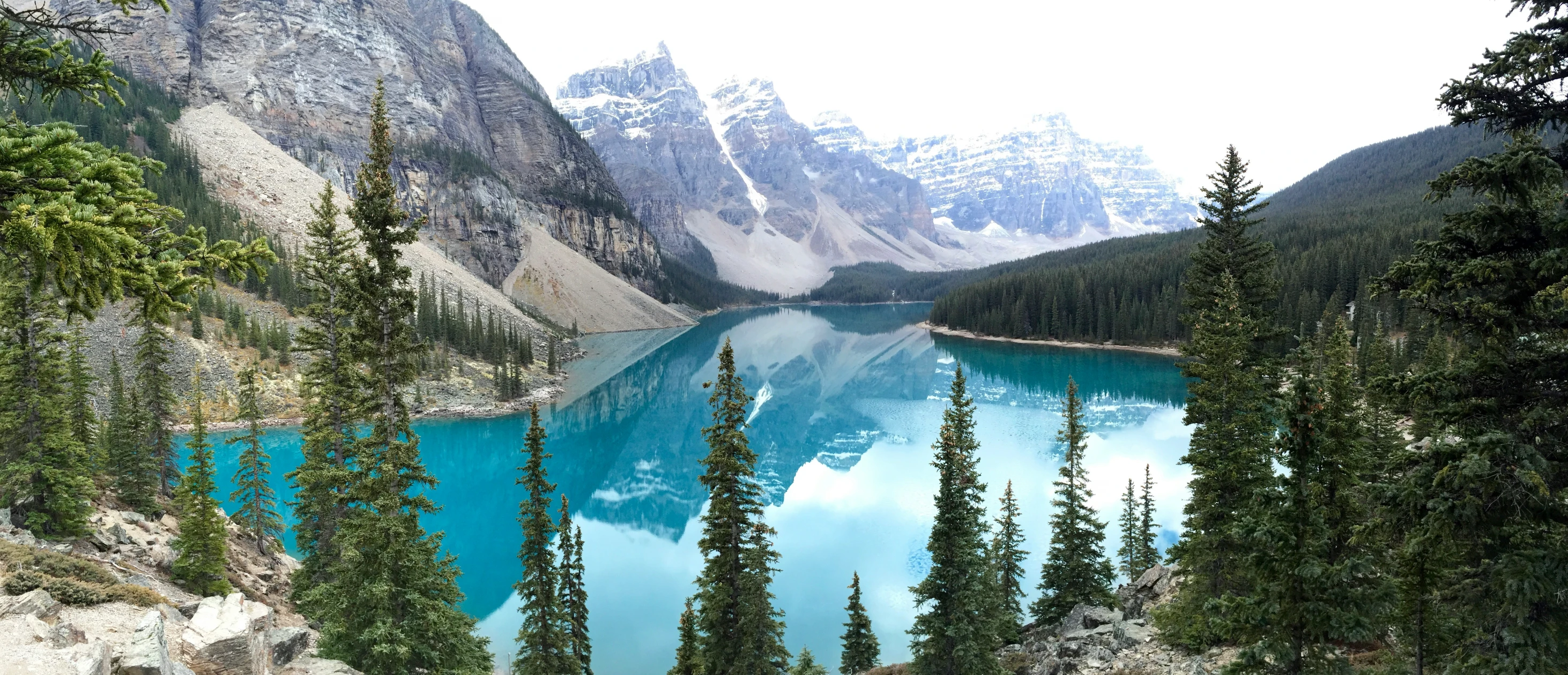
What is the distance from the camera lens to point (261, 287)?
A: 81312 mm

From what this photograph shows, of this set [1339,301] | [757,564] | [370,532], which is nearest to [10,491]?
[370,532]

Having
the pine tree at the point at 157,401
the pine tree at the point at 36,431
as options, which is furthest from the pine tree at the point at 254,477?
the pine tree at the point at 36,431

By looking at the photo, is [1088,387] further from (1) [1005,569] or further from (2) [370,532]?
(2) [370,532]

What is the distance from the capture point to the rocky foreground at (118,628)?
8.75 meters

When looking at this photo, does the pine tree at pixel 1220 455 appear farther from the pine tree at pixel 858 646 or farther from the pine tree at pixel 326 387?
the pine tree at pixel 326 387

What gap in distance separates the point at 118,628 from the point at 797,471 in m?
48.3

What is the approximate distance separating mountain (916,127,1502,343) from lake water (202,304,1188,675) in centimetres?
1505

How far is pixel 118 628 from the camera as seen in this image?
10.7m

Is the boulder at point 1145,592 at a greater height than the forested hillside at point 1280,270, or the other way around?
the forested hillside at point 1280,270

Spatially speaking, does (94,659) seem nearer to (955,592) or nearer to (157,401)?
(955,592)

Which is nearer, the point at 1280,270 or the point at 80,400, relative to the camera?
the point at 80,400

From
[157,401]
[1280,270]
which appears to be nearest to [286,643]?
A: [157,401]

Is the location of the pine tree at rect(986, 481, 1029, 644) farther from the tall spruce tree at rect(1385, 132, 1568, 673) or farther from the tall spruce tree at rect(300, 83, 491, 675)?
the tall spruce tree at rect(300, 83, 491, 675)

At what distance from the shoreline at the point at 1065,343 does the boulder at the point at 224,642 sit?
103 metres
